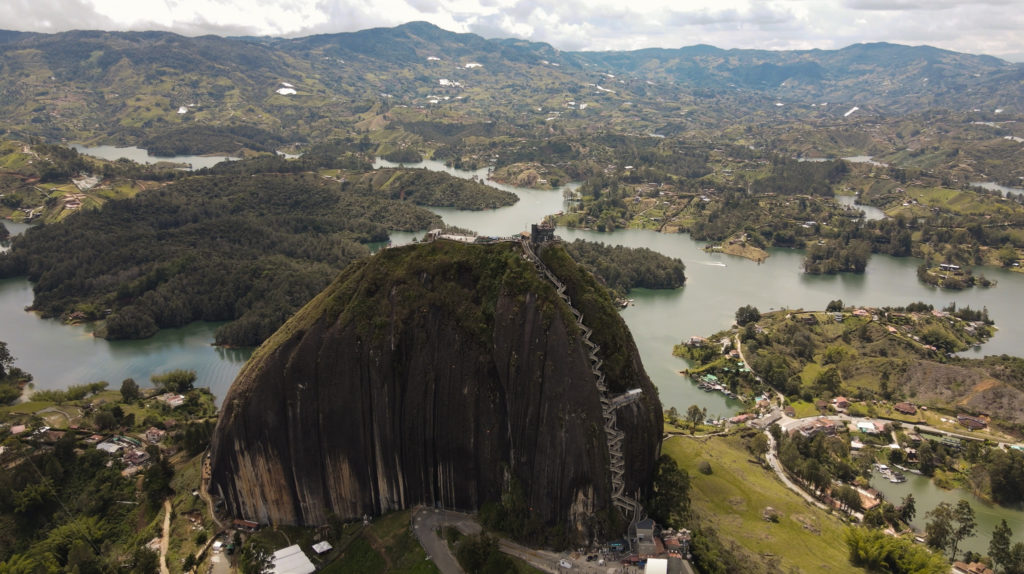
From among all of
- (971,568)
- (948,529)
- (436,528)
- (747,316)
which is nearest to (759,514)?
(948,529)

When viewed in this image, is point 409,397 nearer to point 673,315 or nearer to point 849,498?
point 849,498

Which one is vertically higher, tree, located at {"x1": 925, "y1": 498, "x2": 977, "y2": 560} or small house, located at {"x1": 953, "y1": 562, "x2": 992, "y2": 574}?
tree, located at {"x1": 925, "y1": 498, "x2": 977, "y2": 560}

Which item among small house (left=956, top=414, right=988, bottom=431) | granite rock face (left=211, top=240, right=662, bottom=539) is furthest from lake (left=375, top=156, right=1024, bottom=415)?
granite rock face (left=211, top=240, right=662, bottom=539)

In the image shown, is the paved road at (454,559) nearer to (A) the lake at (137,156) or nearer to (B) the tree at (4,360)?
(B) the tree at (4,360)

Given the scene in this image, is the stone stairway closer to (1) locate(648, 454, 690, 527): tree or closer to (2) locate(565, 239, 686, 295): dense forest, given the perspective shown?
(1) locate(648, 454, 690, 527): tree

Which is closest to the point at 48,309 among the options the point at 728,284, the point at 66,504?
the point at 66,504

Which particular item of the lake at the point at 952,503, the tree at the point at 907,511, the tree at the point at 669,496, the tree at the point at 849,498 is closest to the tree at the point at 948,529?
the tree at the point at 907,511

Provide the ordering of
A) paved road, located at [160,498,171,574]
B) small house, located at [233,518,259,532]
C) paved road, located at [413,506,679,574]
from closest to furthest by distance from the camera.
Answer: paved road, located at [413,506,679,574] → paved road, located at [160,498,171,574] → small house, located at [233,518,259,532]
